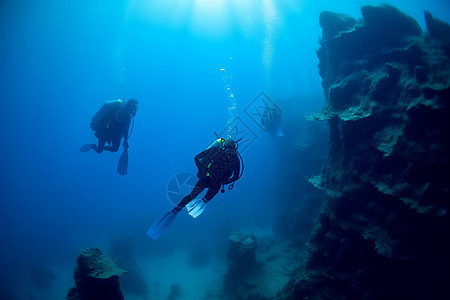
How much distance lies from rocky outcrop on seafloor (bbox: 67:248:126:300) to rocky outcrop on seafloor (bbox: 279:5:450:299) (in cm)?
506

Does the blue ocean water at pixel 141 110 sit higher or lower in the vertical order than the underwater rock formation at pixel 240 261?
higher

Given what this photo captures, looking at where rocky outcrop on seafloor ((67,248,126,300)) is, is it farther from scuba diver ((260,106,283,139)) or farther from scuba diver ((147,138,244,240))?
scuba diver ((260,106,283,139))

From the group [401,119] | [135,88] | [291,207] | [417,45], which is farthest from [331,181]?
[135,88]

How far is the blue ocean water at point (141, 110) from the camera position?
27.9 metres

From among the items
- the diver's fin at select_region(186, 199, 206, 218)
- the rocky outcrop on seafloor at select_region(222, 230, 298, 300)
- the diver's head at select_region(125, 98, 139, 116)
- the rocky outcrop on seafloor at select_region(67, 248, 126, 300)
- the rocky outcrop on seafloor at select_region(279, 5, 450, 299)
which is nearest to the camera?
the rocky outcrop on seafloor at select_region(279, 5, 450, 299)

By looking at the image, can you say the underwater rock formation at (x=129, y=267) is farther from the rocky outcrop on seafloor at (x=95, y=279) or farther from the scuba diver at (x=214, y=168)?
the scuba diver at (x=214, y=168)

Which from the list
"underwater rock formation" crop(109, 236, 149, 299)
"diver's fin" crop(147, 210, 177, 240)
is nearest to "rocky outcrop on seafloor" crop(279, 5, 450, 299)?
"diver's fin" crop(147, 210, 177, 240)

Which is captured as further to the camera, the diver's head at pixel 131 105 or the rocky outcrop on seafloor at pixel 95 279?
the diver's head at pixel 131 105

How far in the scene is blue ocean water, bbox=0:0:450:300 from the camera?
27.9 metres

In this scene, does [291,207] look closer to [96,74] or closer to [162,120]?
[162,120]

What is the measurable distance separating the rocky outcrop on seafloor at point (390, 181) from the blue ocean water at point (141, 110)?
749 centimetres

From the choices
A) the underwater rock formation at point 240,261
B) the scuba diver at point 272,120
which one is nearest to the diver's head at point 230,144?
the underwater rock formation at point 240,261

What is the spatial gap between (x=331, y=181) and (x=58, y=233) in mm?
44394

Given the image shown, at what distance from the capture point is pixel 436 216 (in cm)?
430
